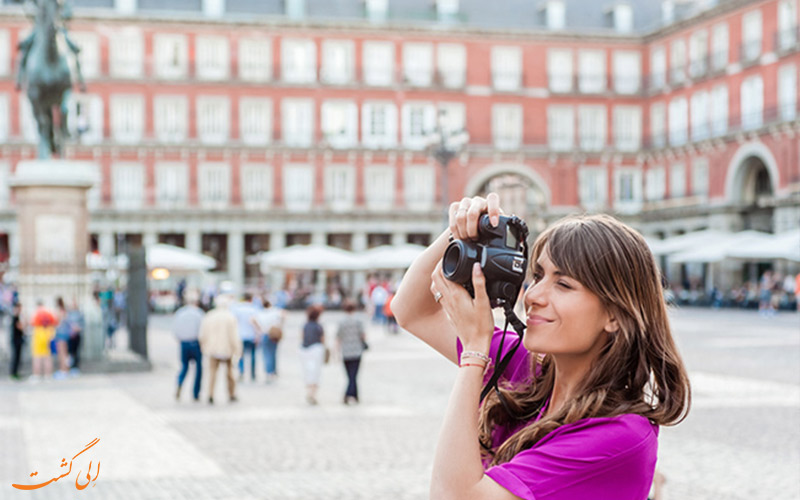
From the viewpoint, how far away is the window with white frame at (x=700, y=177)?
155 ft

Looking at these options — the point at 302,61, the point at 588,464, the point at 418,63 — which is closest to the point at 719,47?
the point at 418,63

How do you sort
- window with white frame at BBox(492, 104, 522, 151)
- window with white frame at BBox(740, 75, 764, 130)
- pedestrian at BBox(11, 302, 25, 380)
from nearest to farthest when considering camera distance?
pedestrian at BBox(11, 302, 25, 380) → window with white frame at BBox(740, 75, 764, 130) → window with white frame at BBox(492, 104, 522, 151)

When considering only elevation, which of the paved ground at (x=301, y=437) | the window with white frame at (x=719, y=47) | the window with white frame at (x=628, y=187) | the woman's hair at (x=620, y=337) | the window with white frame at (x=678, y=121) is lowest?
the paved ground at (x=301, y=437)

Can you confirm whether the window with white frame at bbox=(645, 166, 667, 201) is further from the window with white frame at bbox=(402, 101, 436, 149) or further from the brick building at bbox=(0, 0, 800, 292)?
the window with white frame at bbox=(402, 101, 436, 149)

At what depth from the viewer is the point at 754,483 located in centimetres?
766

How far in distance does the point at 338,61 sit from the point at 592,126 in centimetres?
1326

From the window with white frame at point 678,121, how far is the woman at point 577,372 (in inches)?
1917

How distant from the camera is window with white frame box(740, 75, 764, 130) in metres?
42.9

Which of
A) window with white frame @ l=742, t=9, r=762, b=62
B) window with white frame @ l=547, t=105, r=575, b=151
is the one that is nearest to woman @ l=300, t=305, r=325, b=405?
window with white frame @ l=742, t=9, r=762, b=62

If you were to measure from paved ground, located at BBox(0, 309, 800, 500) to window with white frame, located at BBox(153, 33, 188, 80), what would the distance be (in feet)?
114

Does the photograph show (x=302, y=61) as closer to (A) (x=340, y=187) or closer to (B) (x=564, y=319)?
(A) (x=340, y=187)

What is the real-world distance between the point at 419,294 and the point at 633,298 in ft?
1.85

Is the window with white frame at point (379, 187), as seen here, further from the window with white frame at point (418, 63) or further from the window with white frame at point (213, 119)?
the window with white frame at point (213, 119)

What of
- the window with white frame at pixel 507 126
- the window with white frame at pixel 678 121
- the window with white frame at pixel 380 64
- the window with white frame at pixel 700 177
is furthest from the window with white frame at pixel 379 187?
the window with white frame at pixel 700 177
